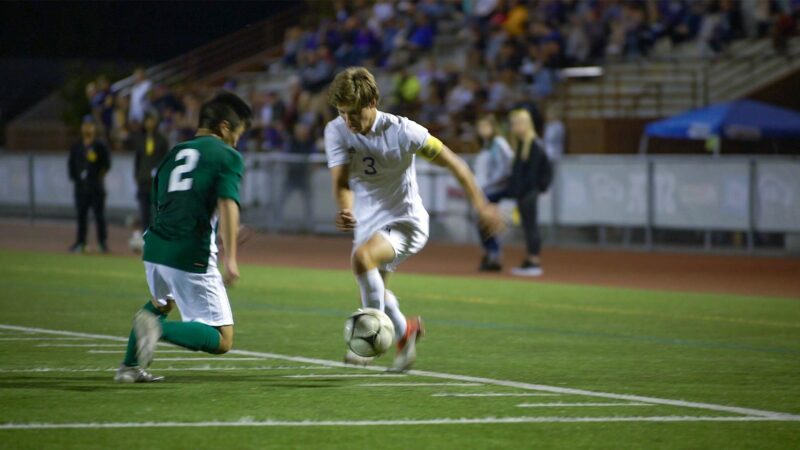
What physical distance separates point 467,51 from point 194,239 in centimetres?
2555

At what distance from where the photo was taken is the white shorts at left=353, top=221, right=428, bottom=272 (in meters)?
10.4

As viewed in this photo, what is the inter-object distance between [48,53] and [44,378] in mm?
40139

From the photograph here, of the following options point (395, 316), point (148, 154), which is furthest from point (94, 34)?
point (395, 316)

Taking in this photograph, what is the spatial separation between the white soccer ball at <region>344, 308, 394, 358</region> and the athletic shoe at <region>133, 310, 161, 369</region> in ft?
4.58

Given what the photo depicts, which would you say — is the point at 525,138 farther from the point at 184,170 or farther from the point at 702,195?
the point at 184,170

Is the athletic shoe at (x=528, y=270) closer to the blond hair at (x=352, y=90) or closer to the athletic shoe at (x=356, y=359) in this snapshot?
the athletic shoe at (x=356, y=359)

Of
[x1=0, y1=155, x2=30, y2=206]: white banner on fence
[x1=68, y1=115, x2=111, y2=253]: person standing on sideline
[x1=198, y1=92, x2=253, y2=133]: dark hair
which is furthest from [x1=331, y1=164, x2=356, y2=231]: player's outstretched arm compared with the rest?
[x1=0, y1=155, x2=30, y2=206]: white banner on fence

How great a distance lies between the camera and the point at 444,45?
35.6 meters

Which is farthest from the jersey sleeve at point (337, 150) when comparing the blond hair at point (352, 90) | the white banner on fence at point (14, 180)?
the white banner on fence at point (14, 180)

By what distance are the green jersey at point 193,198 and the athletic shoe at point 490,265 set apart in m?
12.3

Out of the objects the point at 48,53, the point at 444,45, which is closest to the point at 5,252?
the point at 444,45

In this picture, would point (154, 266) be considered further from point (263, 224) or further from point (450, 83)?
point (450, 83)

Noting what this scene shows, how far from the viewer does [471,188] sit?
10.1m

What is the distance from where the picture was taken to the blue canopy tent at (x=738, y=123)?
25719 mm
